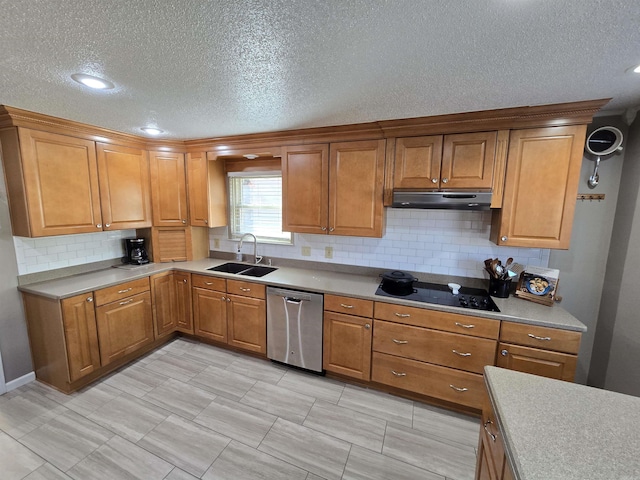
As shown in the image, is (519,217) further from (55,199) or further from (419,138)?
(55,199)

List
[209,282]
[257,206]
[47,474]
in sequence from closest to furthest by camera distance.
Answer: [47,474]
[209,282]
[257,206]

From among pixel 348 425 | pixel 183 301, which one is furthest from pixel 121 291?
pixel 348 425

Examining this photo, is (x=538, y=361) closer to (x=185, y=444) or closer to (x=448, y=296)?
(x=448, y=296)

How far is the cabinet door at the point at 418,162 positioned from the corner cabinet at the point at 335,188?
149 millimetres

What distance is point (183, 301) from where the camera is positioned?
310cm

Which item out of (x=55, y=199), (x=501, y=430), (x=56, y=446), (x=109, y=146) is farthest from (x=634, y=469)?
(x=109, y=146)

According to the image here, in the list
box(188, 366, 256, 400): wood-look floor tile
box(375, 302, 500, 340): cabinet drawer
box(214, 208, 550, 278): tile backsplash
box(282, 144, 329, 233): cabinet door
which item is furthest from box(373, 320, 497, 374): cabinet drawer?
box(188, 366, 256, 400): wood-look floor tile

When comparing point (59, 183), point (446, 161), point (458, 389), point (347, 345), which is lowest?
point (458, 389)

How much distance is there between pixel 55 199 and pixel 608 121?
14.7 feet

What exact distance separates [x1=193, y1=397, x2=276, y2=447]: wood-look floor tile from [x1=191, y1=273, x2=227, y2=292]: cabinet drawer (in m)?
1.06

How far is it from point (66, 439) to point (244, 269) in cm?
185

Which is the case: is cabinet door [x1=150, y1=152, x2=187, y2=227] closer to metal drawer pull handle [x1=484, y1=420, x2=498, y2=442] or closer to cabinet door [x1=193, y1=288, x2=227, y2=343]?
cabinet door [x1=193, y1=288, x2=227, y2=343]

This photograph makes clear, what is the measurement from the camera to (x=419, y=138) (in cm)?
221

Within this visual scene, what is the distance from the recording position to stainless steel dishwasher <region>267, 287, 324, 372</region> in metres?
2.47
